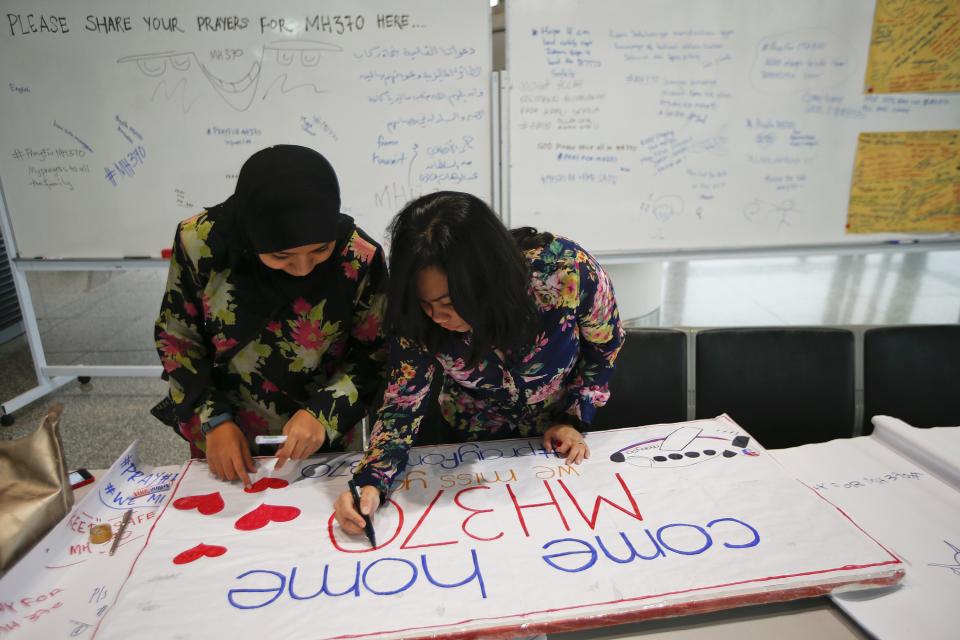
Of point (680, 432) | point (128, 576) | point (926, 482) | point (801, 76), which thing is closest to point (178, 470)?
point (128, 576)

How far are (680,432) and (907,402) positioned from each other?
0.80 m

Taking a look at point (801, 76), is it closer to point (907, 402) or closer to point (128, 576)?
point (907, 402)

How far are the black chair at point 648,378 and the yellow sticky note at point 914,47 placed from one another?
68.7 inches

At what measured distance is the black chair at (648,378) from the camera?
1.53 m

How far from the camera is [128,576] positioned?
861 millimetres

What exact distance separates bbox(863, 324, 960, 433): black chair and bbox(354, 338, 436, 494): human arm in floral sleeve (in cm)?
126

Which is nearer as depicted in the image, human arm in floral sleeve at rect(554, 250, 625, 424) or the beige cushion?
the beige cushion

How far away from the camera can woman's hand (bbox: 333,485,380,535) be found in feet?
3.09

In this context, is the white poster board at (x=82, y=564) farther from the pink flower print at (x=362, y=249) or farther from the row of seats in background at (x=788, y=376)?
the row of seats in background at (x=788, y=376)

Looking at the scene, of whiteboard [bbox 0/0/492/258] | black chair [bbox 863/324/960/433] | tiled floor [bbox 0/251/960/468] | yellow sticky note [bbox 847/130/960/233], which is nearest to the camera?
black chair [bbox 863/324/960/433]

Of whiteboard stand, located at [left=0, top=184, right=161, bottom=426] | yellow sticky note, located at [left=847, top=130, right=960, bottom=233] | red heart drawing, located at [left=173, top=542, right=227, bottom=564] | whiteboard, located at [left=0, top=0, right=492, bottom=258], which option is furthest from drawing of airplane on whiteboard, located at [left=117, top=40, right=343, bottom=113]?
yellow sticky note, located at [left=847, top=130, right=960, bottom=233]

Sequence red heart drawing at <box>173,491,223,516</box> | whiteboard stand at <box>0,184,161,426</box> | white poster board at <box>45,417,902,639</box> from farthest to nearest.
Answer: whiteboard stand at <box>0,184,161,426</box>, red heart drawing at <box>173,491,223,516</box>, white poster board at <box>45,417,902,639</box>

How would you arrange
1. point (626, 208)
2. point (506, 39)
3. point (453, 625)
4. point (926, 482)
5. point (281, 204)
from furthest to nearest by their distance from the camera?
point (626, 208) → point (506, 39) → point (926, 482) → point (281, 204) → point (453, 625)

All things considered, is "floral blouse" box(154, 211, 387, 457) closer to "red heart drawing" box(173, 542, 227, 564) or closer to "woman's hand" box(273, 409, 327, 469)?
"woman's hand" box(273, 409, 327, 469)
